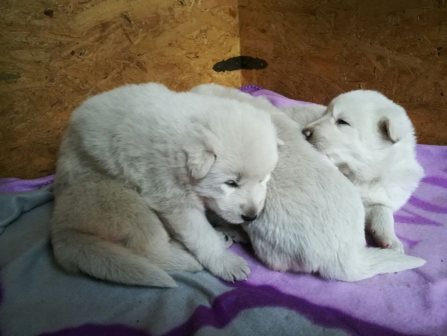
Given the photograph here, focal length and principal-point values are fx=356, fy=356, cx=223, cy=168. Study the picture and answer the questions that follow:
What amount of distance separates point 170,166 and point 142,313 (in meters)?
0.82

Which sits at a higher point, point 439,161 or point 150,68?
point 150,68

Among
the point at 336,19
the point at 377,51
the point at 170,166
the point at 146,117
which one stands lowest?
the point at 170,166

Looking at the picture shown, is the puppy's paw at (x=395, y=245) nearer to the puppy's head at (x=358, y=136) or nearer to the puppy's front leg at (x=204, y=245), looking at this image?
the puppy's head at (x=358, y=136)

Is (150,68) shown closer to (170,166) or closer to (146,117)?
(146,117)

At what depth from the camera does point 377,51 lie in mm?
3471

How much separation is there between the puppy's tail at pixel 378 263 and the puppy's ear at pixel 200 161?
1.00 m

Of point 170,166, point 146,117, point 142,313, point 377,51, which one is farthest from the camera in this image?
point 377,51

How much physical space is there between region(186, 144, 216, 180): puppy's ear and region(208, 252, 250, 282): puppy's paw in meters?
0.57

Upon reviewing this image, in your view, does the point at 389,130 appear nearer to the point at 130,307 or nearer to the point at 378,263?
the point at 378,263

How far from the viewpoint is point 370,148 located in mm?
2619

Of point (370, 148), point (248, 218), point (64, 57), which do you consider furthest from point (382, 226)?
point (64, 57)

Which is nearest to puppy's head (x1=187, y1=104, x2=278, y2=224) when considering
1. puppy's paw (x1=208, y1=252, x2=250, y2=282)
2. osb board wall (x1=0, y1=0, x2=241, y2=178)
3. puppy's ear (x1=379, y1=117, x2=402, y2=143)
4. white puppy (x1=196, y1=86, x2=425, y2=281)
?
white puppy (x1=196, y1=86, x2=425, y2=281)

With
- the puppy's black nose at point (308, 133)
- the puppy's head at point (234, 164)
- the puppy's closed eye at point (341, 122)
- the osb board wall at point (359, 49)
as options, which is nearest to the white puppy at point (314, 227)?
the puppy's head at point (234, 164)

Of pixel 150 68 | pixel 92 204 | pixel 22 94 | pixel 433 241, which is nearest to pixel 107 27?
pixel 150 68
